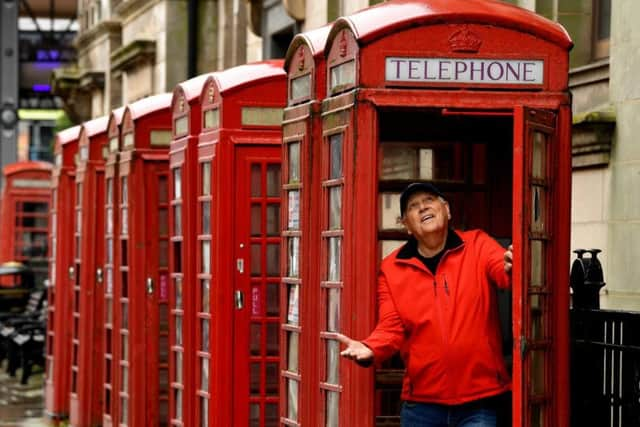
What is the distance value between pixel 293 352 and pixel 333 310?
81 centimetres

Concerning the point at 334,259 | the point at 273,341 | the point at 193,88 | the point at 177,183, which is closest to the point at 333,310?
the point at 334,259

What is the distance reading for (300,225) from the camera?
9969 millimetres

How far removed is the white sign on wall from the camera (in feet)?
29.7

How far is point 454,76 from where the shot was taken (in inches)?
356

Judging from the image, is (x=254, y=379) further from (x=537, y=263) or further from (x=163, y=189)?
(x=537, y=263)

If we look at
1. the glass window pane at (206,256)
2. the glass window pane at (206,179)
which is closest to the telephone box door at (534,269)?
the glass window pane at (206,179)

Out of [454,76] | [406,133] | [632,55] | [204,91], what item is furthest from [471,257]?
[204,91]

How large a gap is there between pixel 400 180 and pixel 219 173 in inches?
87.6

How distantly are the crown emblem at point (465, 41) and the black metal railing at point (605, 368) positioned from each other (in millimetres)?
1434

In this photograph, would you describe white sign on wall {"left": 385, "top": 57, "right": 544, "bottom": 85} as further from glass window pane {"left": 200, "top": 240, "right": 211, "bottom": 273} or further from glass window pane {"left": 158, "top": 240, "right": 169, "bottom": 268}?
glass window pane {"left": 158, "top": 240, "right": 169, "bottom": 268}

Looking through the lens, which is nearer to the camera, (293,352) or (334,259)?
(334,259)

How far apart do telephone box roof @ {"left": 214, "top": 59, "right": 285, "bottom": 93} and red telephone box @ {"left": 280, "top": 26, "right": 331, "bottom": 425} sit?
5.03 ft

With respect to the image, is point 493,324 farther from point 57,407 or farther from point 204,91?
point 57,407

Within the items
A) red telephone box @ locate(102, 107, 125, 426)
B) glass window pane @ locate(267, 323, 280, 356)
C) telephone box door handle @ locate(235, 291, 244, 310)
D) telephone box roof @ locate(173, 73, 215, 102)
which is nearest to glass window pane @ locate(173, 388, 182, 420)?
glass window pane @ locate(267, 323, 280, 356)
